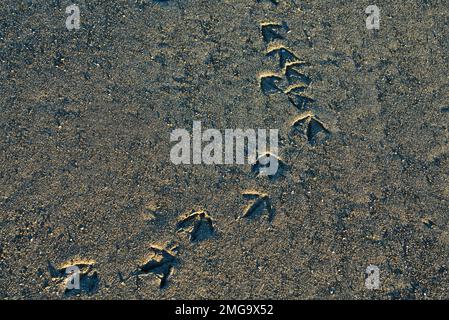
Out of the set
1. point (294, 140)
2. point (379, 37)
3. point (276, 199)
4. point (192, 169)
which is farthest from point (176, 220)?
point (379, 37)

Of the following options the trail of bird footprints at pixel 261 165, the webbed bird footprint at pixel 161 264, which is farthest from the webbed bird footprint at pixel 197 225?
the webbed bird footprint at pixel 161 264

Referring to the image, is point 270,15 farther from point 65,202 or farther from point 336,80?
point 65,202

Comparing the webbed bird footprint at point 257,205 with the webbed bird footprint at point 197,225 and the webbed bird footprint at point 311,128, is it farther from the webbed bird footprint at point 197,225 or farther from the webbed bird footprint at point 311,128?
the webbed bird footprint at point 311,128

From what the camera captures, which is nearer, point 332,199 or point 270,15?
point 332,199

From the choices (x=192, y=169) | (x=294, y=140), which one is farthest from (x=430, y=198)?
(x=192, y=169)

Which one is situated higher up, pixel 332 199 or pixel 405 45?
pixel 405 45

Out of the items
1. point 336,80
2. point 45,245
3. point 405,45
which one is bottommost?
point 45,245
